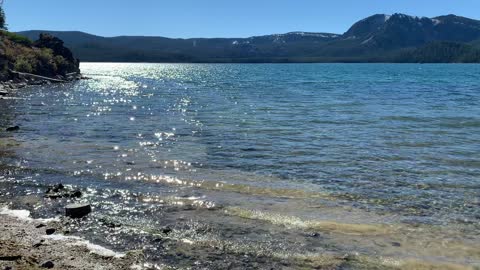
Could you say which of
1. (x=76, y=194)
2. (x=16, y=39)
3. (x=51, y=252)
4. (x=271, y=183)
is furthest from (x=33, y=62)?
(x=51, y=252)

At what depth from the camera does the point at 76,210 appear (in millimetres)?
14836

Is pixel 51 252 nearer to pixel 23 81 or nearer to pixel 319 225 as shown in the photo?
pixel 319 225

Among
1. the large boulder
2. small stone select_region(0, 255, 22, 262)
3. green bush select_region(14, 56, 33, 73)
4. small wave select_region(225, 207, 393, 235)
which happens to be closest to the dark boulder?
small stone select_region(0, 255, 22, 262)

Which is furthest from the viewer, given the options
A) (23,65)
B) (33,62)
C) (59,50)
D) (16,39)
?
(59,50)

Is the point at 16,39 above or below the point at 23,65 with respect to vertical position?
above

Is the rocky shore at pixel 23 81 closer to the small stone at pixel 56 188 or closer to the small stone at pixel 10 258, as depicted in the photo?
the small stone at pixel 56 188

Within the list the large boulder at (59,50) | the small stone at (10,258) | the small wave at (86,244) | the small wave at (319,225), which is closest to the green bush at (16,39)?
the large boulder at (59,50)

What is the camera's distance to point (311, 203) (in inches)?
670

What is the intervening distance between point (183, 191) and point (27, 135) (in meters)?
18.5

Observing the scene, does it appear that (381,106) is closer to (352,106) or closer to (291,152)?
(352,106)

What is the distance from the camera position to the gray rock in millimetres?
14812

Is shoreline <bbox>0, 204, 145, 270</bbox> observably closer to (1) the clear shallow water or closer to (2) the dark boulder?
(2) the dark boulder

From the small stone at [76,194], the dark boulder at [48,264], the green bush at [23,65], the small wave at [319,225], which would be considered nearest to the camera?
the dark boulder at [48,264]

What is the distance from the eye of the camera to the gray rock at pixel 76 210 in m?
14.8
